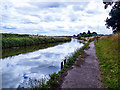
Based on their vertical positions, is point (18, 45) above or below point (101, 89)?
above

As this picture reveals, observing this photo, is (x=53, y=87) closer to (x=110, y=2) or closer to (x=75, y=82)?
(x=75, y=82)

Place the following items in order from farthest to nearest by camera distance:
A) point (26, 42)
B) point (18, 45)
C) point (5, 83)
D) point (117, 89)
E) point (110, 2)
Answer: point (26, 42), point (18, 45), point (110, 2), point (5, 83), point (117, 89)

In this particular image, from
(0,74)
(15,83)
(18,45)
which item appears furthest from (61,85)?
(18,45)

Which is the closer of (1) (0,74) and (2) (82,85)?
(2) (82,85)

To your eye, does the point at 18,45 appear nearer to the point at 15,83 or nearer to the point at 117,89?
the point at 15,83

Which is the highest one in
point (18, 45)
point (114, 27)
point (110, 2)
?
point (110, 2)

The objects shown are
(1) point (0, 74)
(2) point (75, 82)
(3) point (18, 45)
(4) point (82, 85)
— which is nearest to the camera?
(4) point (82, 85)

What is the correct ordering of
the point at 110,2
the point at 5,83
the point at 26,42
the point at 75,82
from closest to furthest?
1. the point at 75,82
2. the point at 5,83
3. the point at 110,2
4. the point at 26,42

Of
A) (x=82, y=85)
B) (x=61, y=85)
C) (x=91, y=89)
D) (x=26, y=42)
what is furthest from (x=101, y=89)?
(x=26, y=42)

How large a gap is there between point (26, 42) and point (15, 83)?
16744 millimetres

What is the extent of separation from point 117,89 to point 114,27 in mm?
17831

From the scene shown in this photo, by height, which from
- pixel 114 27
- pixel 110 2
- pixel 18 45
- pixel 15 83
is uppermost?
pixel 110 2

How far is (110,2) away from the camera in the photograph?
14133 millimetres

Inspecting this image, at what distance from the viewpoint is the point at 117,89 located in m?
3.87
